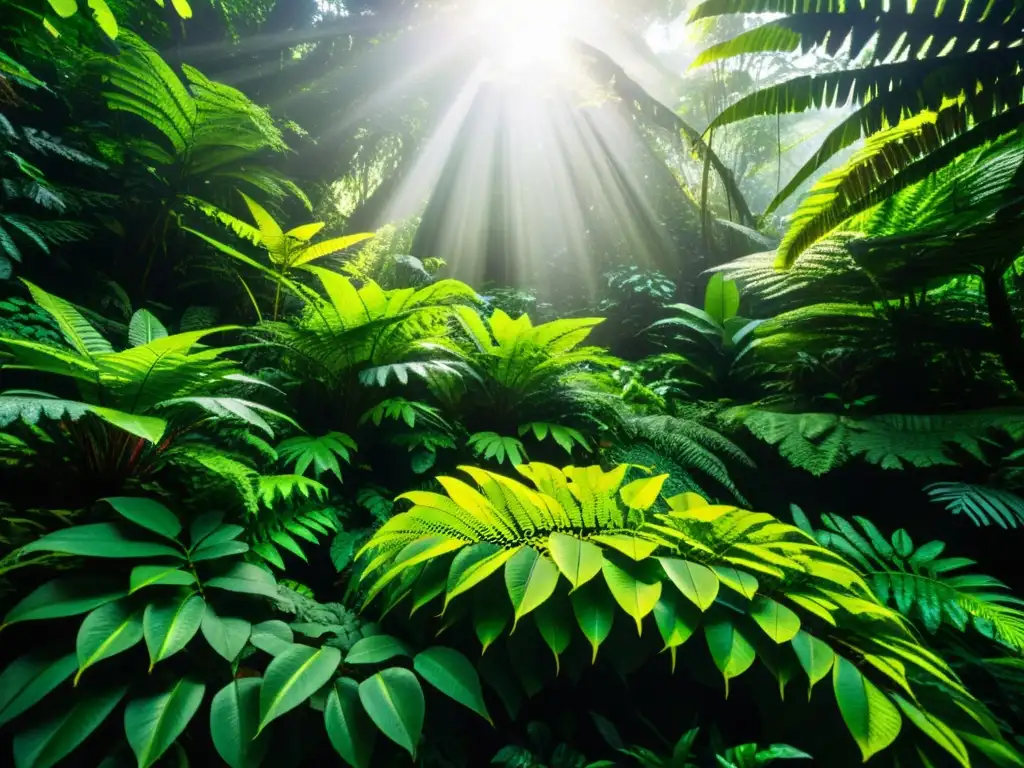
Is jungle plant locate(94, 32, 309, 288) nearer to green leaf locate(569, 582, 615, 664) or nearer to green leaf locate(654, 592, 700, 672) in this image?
green leaf locate(569, 582, 615, 664)

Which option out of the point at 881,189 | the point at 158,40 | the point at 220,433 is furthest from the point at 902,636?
the point at 158,40

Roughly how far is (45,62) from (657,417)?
391 cm

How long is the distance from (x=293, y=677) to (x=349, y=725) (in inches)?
5.6

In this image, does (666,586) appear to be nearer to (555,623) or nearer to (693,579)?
(693,579)

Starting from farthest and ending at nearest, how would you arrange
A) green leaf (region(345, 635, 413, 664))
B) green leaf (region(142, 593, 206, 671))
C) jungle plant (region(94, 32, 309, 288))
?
jungle plant (region(94, 32, 309, 288)) → green leaf (region(345, 635, 413, 664)) → green leaf (region(142, 593, 206, 671))

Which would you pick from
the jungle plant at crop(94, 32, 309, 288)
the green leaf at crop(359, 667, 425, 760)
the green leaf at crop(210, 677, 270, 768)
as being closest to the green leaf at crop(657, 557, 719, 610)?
the green leaf at crop(359, 667, 425, 760)

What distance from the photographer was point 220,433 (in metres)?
1.57

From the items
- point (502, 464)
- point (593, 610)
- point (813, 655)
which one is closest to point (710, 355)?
point (502, 464)

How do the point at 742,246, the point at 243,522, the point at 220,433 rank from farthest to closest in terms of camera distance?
the point at 742,246
the point at 220,433
the point at 243,522

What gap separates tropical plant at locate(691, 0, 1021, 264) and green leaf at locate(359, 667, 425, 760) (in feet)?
7.14

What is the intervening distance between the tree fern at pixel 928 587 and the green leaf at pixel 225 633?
161 cm

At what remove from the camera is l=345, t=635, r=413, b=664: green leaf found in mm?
984

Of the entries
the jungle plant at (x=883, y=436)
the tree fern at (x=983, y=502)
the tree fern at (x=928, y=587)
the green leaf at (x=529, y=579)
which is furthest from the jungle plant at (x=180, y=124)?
the tree fern at (x=983, y=502)

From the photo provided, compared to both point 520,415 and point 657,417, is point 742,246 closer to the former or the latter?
point 657,417
